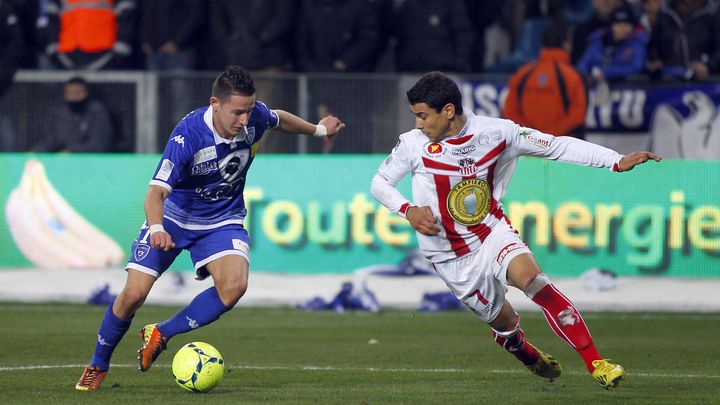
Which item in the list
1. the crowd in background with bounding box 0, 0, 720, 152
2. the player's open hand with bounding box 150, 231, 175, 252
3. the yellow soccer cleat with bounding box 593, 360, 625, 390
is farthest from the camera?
the crowd in background with bounding box 0, 0, 720, 152

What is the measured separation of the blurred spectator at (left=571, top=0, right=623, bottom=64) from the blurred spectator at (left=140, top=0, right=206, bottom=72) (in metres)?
4.68

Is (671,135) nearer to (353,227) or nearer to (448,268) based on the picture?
(353,227)

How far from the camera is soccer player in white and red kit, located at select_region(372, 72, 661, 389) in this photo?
9.15 m

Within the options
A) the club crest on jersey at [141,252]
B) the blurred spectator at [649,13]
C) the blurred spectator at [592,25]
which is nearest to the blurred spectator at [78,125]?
the blurred spectator at [592,25]

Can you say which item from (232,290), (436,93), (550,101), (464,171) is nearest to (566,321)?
(464,171)

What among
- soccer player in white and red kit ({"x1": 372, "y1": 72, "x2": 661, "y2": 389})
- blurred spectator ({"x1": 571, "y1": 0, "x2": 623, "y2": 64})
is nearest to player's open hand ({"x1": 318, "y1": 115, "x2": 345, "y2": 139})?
soccer player in white and red kit ({"x1": 372, "y1": 72, "x2": 661, "y2": 389})

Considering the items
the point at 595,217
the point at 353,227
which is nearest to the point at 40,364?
the point at 353,227

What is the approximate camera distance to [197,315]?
9.30m

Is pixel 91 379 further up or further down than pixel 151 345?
further down

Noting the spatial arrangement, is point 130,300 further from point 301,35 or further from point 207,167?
point 301,35

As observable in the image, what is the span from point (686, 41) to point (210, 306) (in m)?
10.4

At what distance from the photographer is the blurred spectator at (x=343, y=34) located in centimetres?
1788

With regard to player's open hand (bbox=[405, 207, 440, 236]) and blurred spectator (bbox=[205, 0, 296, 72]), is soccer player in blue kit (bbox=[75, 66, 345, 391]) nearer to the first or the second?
player's open hand (bbox=[405, 207, 440, 236])

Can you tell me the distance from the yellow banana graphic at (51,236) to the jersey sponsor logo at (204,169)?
7615mm
